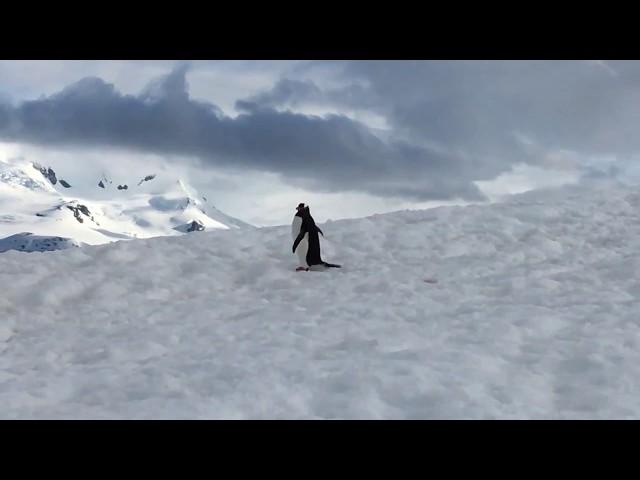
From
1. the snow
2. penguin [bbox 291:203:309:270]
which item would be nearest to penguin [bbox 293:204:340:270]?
penguin [bbox 291:203:309:270]

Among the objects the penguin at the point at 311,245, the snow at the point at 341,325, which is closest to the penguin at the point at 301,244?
the penguin at the point at 311,245

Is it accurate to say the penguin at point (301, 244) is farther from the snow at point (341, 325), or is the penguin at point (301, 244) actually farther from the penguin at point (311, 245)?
the snow at point (341, 325)

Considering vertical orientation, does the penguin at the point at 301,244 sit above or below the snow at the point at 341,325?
above

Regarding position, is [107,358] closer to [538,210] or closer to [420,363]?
[420,363]

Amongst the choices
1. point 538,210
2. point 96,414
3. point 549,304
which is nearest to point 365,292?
point 549,304

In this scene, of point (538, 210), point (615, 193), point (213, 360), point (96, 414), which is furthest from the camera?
point (615, 193)

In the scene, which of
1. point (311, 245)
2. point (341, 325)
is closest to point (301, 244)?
point (311, 245)

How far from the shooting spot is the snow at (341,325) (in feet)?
20.0

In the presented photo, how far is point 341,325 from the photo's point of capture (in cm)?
897

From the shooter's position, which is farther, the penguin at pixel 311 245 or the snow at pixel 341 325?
the penguin at pixel 311 245

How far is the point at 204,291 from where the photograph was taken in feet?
40.8

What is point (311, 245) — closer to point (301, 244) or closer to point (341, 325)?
point (301, 244)

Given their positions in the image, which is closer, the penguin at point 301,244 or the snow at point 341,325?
the snow at point 341,325
